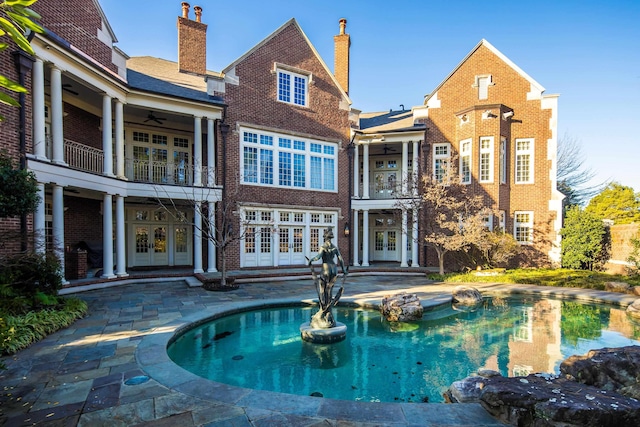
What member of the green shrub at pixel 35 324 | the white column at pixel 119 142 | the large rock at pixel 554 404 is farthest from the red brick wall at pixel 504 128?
the green shrub at pixel 35 324

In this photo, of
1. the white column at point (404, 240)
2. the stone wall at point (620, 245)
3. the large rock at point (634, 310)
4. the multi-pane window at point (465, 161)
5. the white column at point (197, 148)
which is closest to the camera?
the large rock at point (634, 310)

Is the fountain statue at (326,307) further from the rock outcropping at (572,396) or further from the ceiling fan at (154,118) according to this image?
the ceiling fan at (154,118)

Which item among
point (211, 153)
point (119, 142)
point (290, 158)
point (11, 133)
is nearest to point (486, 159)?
point (290, 158)

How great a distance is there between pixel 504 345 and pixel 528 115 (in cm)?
1399

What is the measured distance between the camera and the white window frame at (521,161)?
16125 millimetres

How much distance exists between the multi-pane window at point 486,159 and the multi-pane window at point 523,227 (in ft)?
7.75

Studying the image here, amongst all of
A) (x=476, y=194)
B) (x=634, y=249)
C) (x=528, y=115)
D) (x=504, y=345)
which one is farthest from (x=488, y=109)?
(x=504, y=345)

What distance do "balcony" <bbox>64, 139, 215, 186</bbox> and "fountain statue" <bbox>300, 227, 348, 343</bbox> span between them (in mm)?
8006

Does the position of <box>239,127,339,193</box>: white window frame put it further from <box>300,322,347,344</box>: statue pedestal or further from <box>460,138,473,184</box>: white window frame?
<box>300,322,347,344</box>: statue pedestal

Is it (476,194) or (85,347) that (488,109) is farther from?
(85,347)

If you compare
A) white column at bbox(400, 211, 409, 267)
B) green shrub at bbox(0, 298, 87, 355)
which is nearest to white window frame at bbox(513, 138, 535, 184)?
white column at bbox(400, 211, 409, 267)

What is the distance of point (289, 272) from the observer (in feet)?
44.3

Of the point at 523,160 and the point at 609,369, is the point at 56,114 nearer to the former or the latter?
the point at 609,369

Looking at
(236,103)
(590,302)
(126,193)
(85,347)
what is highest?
(236,103)
